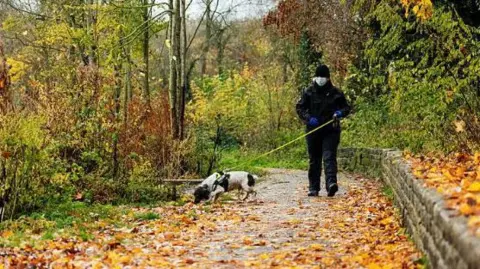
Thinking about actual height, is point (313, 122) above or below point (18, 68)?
below

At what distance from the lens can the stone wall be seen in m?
3.74

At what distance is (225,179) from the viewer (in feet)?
39.7

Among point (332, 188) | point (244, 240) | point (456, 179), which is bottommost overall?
point (244, 240)

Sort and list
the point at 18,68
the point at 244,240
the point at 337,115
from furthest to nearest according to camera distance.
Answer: the point at 18,68
the point at 337,115
the point at 244,240

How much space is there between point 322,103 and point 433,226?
21.2 ft

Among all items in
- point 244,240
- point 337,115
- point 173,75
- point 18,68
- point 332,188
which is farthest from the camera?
point 18,68

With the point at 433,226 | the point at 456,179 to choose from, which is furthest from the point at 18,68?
the point at 433,226

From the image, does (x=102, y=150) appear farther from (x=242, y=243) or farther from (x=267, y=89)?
(x=267, y=89)

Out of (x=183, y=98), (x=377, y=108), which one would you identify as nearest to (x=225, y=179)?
(x=183, y=98)

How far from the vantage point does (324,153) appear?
1125 centimetres

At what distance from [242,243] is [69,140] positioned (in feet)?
20.3

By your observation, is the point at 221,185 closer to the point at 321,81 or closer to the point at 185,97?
the point at 321,81

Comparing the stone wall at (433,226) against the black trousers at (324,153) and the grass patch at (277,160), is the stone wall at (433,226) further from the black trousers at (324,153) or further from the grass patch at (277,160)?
the grass patch at (277,160)

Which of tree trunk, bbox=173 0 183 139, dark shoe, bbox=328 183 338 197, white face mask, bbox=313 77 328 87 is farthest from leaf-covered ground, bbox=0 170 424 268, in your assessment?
tree trunk, bbox=173 0 183 139
